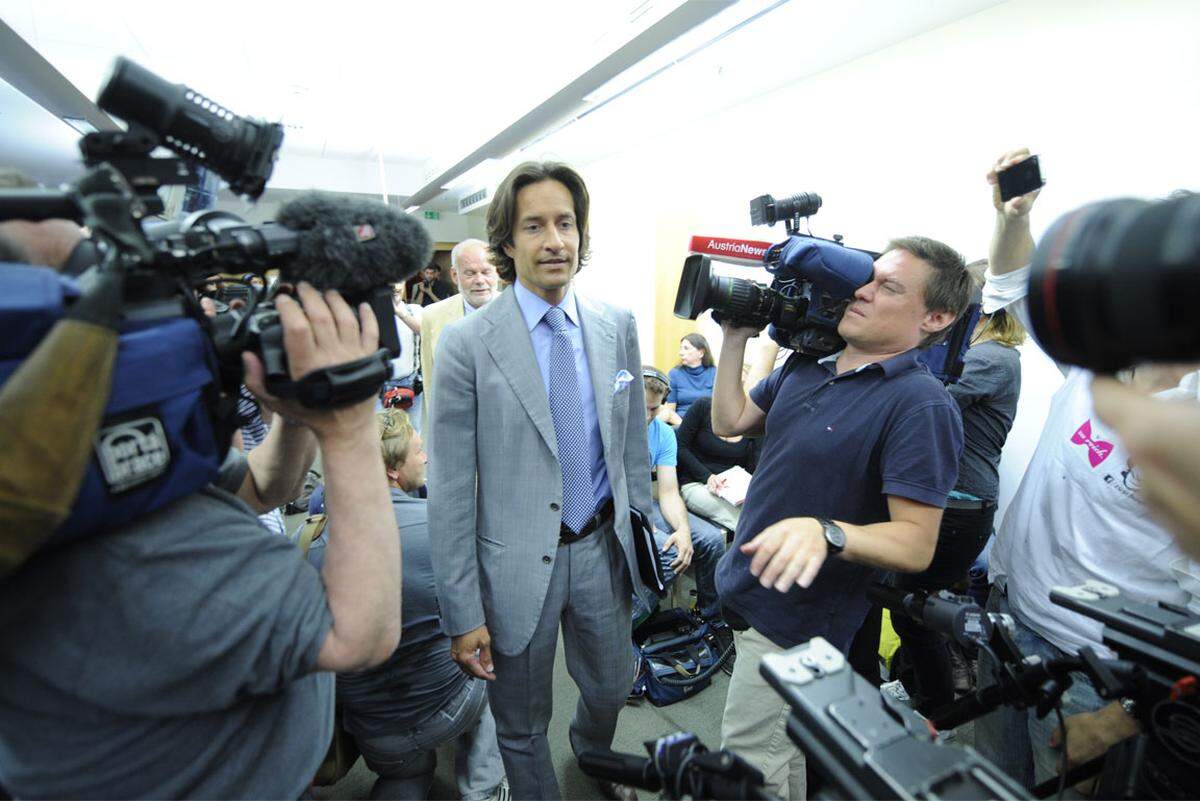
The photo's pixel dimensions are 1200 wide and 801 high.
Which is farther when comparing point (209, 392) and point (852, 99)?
point (852, 99)

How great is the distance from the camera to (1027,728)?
1.41 metres

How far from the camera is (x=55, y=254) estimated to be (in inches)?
22.7

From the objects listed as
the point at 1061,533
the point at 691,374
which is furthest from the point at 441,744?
the point at 691,374

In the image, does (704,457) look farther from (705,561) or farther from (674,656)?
(674,656)

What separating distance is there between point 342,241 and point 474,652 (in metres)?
1.01

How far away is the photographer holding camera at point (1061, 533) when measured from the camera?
1.23m

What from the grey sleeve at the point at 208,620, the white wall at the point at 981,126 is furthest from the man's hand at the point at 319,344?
the white wall at the point at 981,126

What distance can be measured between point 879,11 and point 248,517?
3341 mm

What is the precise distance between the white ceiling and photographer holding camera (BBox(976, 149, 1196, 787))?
1.68m

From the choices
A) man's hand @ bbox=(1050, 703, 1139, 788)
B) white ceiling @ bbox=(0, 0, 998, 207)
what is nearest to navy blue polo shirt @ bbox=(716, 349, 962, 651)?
man's hand @ bbox=(1050, 703, 1139, 788)

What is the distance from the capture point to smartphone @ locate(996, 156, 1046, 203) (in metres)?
1.27

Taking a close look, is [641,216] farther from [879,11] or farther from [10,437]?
[10,437]

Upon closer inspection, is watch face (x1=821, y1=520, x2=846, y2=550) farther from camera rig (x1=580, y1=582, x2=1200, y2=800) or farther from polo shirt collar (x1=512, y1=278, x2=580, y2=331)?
polo shirt collar (x1=512, y1=278, x2=580, y2=331)

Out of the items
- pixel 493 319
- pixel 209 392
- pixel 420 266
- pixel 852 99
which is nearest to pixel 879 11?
pixel 852 99
